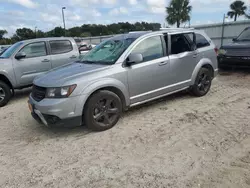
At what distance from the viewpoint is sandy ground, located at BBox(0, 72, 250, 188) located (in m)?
2.85

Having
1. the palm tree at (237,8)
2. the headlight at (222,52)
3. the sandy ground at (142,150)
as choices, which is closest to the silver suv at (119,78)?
the sandy ground at (142,150)

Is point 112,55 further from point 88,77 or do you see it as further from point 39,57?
point 39,57

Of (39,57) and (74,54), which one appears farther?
(74,54)

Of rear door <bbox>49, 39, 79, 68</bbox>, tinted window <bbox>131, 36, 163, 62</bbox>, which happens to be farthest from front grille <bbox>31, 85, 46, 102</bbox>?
rear door <bbox>49, 39, 79, 68</bbox>

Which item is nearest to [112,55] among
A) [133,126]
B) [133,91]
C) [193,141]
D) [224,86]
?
[133,91]

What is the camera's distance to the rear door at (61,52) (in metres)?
7.28

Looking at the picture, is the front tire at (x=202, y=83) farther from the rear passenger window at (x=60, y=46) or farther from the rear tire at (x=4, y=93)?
the rear tire at (x=4, y=93)

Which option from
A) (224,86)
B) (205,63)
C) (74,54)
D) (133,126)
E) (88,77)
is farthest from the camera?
(74,54)

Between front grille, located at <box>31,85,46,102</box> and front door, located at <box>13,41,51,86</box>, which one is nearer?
front grille, located at <box>31,85,46,102</box>

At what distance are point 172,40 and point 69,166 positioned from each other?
3464 millimetres

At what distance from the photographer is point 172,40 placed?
16.9 feet

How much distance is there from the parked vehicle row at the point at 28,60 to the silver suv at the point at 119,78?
2.43 m

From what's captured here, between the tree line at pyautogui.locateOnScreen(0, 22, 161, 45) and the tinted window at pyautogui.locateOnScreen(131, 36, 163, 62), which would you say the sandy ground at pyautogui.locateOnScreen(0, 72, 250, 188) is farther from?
the tree line at pyautogui.locateOnScreen(0, 22, 161, 45)

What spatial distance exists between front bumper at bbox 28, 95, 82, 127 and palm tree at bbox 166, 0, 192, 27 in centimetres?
4293
